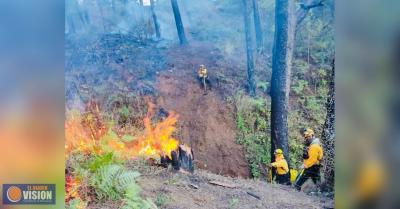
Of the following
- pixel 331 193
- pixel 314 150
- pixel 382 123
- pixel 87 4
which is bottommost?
pixel 331 193

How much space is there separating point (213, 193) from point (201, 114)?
65 cm

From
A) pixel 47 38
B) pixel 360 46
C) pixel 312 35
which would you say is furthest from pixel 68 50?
pixel 360 46

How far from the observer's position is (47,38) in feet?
12.5

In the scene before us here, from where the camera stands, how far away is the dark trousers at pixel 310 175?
3580mm

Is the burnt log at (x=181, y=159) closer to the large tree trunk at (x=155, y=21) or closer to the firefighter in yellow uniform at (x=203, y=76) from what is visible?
the firefighter in yellow uniform at (x=203, y=76)

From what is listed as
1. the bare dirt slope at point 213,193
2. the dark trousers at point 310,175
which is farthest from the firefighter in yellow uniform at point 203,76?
the dark trousers at point 310,175

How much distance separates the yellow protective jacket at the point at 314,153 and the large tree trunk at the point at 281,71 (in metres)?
0.17

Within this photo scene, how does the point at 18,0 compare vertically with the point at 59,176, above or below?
above

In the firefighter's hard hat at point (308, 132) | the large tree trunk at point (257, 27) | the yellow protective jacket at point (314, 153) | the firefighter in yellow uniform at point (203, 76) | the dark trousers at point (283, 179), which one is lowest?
the dark trousers at point (283, 179)

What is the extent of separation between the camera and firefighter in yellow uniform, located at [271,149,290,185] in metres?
3.63

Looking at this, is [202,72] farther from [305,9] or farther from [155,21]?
[305,9]

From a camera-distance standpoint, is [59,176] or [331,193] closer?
[331,193]

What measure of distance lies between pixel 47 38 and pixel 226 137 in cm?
172

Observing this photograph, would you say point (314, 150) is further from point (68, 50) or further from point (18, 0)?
point (18, 0)
